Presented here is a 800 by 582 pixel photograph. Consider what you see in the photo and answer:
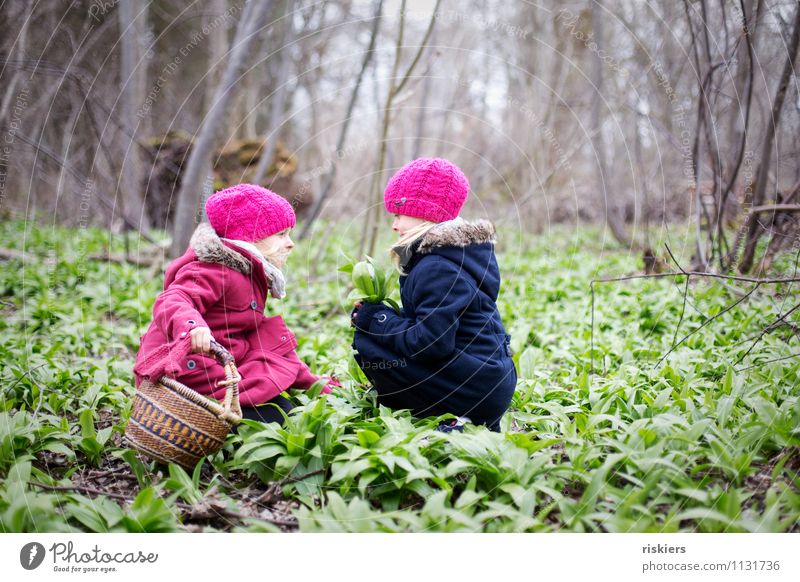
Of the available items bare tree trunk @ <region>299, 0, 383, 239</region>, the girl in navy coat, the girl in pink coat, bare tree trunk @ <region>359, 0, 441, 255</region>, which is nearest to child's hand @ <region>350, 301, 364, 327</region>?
the girl in navy coat

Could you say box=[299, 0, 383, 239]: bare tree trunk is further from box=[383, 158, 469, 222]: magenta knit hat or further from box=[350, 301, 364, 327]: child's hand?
box=[350, 301, 364, 327]: child's hand

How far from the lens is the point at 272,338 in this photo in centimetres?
304

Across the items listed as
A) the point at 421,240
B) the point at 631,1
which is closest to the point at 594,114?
the point at 631,1

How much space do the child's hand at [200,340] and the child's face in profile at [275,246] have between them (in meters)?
0.61

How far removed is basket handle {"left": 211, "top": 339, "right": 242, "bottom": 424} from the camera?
246 cm

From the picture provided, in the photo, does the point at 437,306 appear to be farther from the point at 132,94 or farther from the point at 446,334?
the point at 132,94

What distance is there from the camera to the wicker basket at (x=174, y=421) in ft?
7.73

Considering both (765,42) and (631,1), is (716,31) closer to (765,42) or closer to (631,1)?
(765,42)

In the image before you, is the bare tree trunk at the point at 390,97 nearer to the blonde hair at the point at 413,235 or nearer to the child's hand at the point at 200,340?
the blonde hair at the point at 413,235

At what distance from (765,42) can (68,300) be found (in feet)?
24.0

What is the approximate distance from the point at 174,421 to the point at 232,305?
Answer: 0.67m

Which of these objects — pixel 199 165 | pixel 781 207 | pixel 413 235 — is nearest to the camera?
pixel 413 235

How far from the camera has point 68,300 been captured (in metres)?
5.63

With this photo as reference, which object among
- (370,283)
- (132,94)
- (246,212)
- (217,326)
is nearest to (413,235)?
(370,283)
